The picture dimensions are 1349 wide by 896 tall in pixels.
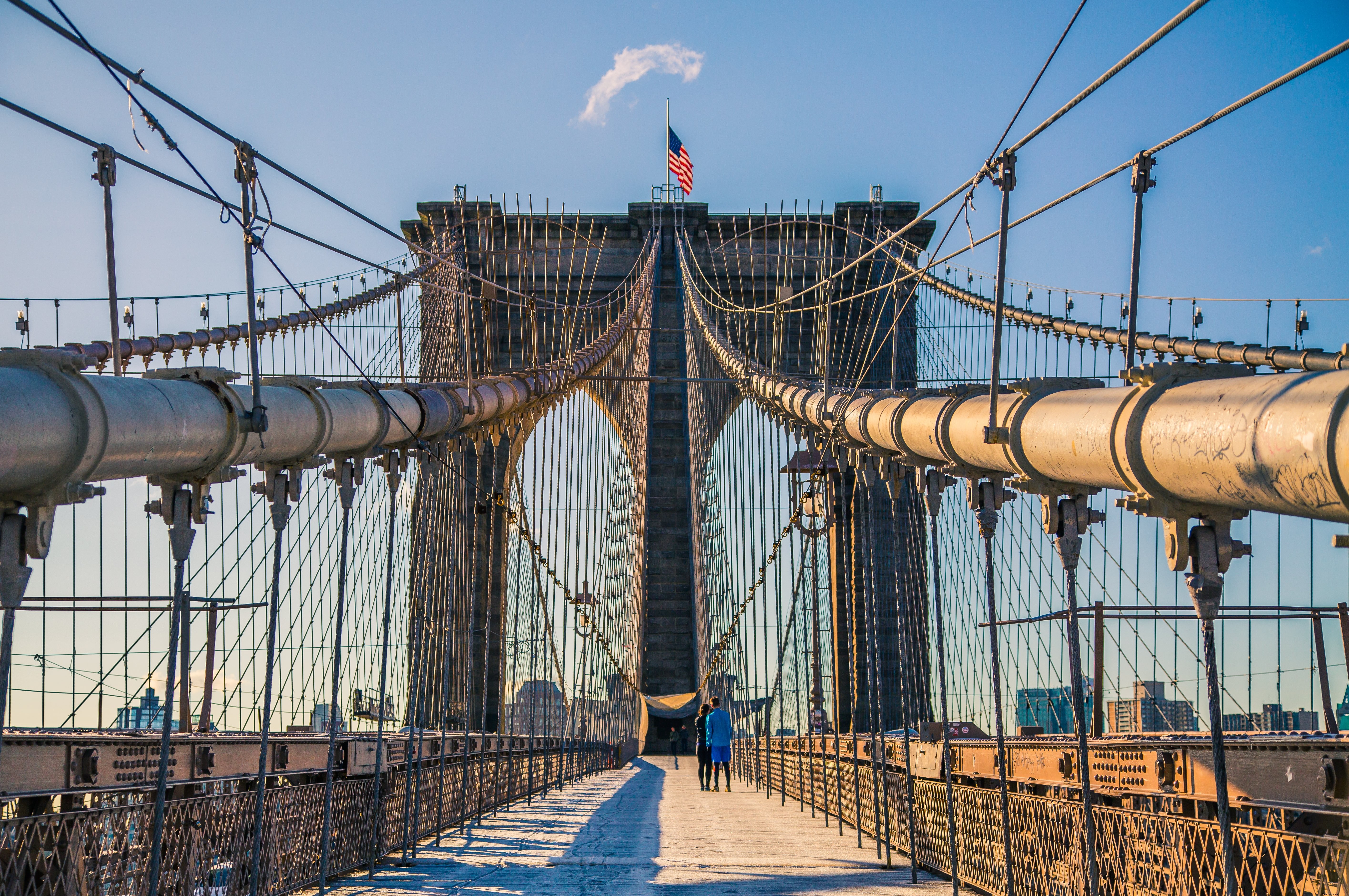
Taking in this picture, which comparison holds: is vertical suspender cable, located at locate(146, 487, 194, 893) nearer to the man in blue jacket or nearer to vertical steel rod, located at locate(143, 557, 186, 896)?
vertical steel rod, located at locate(143, 557, 186, 896)

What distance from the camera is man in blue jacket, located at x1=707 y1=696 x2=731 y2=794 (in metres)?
13.3

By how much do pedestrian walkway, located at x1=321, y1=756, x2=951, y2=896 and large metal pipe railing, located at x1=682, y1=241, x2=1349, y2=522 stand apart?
2334 millimetres

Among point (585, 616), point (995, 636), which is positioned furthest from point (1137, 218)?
point (585, 616)

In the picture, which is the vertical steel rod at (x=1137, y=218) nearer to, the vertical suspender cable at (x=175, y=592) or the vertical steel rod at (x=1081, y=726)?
the vertical steel rod at (x=1081, y=726)

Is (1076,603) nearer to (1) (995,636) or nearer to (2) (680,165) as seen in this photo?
(1) (995,636)

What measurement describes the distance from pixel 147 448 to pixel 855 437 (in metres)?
3.74

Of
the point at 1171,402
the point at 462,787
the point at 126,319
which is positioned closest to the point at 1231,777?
the point at 1171,402

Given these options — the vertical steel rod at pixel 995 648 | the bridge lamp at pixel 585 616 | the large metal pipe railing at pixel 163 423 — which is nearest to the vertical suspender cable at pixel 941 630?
the vertical steel rod at pixel 995 648

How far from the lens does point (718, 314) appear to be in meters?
26.8

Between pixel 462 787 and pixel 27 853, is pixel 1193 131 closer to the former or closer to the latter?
pixel 27 853

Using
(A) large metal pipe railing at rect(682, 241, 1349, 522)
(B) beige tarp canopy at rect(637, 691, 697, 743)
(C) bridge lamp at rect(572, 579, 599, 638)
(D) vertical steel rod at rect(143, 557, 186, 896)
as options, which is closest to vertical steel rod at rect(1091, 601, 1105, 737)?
(A) large metal pipe railing at rect(682, 241, 1349, 522)

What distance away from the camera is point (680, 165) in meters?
26.1

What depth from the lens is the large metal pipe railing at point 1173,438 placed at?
2283 mm

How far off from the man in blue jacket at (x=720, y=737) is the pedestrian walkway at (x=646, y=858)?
5.95 feet
